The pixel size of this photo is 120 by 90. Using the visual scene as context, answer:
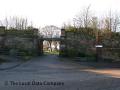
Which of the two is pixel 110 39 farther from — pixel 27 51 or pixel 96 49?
pixel 27 51

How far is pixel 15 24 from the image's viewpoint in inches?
2820

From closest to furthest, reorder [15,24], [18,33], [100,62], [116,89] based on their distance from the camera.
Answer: [116,89]
[100,62]
[18,33]
[15,24]

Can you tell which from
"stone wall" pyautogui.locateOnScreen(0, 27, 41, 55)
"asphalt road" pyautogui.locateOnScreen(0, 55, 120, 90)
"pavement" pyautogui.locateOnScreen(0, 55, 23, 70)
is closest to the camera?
"asphalt road" pyautogui.locateOnScreen(0, 55, 120, 90)

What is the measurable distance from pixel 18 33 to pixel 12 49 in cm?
278

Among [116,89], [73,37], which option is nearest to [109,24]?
[73,37]

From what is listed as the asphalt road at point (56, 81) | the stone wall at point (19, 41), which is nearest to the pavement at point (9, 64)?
the asphalt road at point (56, 81)

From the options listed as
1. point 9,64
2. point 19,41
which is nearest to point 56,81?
point 9,64

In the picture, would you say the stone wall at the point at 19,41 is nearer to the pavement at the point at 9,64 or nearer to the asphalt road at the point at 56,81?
the pavement at the point at 9,64

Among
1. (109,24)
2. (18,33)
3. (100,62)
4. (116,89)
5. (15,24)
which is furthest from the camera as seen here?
(15,24)

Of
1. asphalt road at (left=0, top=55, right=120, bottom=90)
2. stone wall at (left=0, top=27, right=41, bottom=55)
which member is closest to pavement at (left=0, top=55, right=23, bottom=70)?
asphalt road at (left=0, top=55, right=120, bottom=90)

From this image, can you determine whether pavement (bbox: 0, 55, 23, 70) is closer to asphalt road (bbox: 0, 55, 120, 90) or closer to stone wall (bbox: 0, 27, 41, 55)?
asphalt road (bbox: 0, 55, 120, 90)

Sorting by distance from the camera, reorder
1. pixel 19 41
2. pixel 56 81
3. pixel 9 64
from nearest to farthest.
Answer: pixel 56 81
pixel 9 64
pixel 19 41

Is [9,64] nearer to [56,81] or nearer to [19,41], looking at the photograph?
[19,41]

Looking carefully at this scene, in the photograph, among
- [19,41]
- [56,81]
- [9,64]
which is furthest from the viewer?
[19,41]
